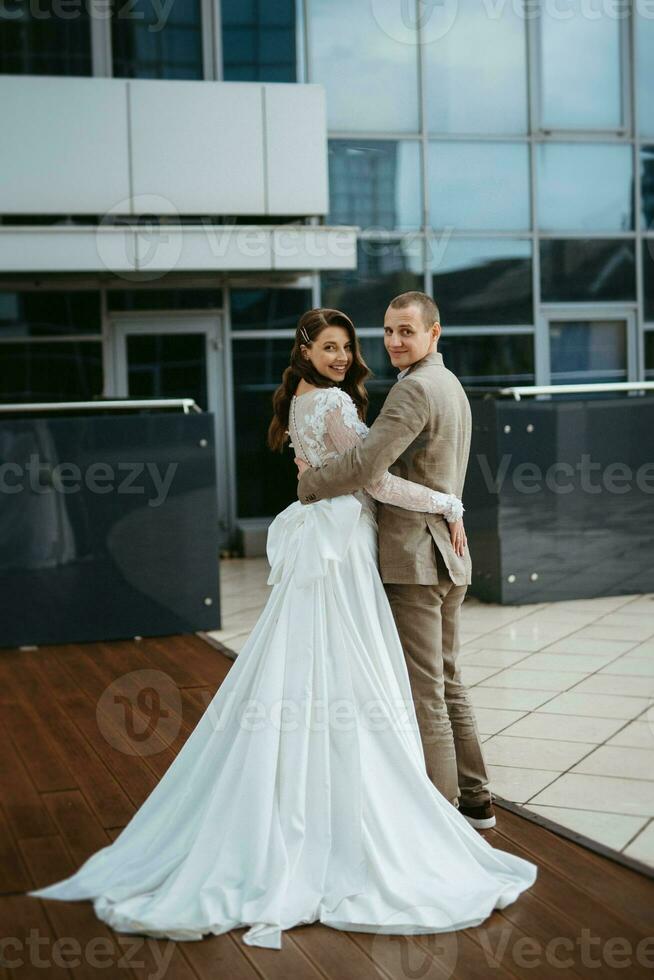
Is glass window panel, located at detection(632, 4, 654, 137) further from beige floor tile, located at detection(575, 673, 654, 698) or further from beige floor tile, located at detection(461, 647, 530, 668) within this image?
beige floor tile, located at detection(575, 673, 654, 698)

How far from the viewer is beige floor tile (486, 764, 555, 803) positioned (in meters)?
4.17

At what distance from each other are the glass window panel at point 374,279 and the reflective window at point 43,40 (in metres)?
3.17

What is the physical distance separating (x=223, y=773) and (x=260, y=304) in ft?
29.0

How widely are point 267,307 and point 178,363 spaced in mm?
1059

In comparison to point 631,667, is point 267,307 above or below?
above

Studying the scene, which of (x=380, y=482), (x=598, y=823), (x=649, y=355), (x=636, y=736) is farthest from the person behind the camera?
(x=649, y=355)

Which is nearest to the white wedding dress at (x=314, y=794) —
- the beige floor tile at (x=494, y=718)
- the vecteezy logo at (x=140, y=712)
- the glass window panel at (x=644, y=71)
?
the vecteezy logo at (x=140, y=712)

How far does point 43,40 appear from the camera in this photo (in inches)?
445

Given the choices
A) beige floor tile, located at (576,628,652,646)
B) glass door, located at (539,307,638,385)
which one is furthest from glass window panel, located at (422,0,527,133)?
beige floor tile, located at (576,628,652,646)

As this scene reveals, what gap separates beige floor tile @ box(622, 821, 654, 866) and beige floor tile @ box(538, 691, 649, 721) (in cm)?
141

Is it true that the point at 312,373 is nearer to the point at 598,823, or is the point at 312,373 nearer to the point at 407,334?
the point at 407,334

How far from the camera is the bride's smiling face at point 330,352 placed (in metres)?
3.51
